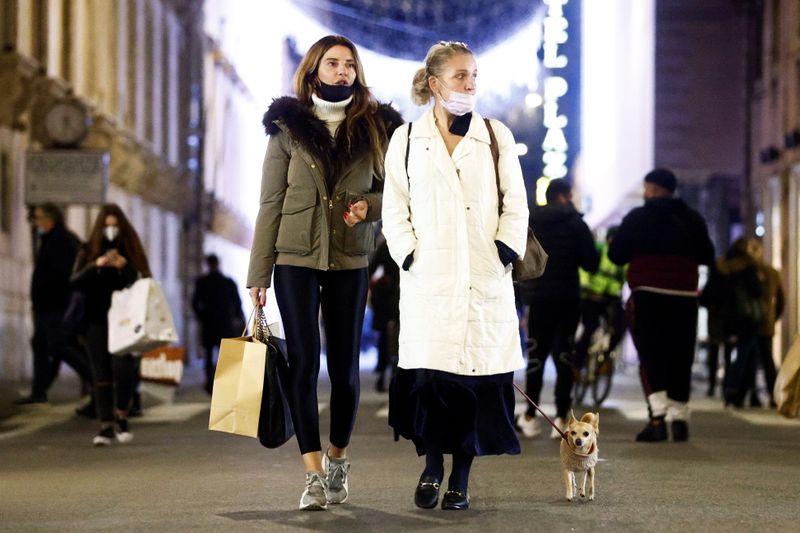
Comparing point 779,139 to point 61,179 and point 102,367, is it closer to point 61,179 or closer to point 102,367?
point 61,179

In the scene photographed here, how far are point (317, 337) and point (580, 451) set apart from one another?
4.15ft

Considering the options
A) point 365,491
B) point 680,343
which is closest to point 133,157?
point 680,343

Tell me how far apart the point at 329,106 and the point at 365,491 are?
1881 millimetres

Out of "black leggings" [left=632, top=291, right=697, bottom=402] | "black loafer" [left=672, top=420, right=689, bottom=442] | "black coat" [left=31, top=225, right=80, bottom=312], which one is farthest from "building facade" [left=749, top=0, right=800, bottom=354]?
"black loafer" [left=672, top=420, right=689, bottom=442]

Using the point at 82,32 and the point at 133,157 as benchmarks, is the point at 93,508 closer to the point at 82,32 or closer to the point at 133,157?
the point at 82,32

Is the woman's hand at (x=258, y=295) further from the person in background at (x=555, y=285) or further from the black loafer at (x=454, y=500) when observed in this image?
the person in background at (x=555, y=285)

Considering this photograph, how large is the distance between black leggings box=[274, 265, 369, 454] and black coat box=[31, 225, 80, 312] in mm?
10067

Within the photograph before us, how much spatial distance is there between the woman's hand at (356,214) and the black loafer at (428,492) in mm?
1127

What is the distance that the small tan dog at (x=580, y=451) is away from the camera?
814 cm

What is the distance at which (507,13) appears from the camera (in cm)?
6056

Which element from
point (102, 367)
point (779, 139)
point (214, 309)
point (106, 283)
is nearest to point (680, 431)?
point (102, 367)

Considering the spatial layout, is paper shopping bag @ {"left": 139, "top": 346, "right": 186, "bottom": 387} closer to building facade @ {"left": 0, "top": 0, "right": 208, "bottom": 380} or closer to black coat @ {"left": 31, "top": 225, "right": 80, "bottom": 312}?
black coat @ {"left": 31, "top": 225, "right": 80, "bottom": 312}

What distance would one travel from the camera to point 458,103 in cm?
776

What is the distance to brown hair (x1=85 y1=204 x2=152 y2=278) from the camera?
41.7 feet
